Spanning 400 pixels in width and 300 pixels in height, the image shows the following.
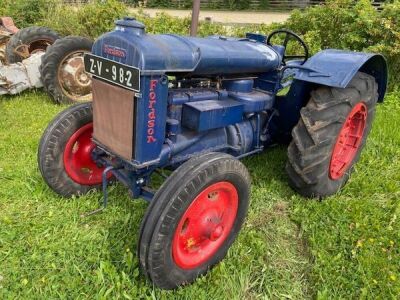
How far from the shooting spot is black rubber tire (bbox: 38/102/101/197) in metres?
2.88

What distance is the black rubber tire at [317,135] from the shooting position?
2871 millimetres

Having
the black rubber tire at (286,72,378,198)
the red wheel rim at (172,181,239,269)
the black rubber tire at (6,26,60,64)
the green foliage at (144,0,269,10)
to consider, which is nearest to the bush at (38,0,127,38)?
the black rubber tire at (6,26,60,64)

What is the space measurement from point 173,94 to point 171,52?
1.21 feet

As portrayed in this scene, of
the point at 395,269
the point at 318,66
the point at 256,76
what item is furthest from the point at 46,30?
the point at 395,269

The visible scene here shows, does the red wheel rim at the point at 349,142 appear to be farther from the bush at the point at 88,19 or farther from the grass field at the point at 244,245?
the bush at the point at 88,19

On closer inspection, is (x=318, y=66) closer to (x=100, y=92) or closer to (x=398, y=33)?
(x=100, y=92)

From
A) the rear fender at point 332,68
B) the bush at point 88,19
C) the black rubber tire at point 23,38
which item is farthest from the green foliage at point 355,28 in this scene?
the black rubber tire at point 23,38

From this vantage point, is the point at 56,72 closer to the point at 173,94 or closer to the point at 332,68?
the point at 173,94

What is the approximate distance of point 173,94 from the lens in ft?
8.47

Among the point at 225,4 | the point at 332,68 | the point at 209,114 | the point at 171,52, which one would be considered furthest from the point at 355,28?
the point at 225,4

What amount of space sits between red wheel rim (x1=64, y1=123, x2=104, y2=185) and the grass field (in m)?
0.16

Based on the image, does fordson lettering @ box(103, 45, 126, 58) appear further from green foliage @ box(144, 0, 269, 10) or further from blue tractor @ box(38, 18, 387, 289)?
green foliage @ box(144, 0, 269, 10)

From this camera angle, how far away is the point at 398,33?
5.93 m

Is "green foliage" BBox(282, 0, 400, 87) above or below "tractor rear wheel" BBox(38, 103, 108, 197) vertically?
above
